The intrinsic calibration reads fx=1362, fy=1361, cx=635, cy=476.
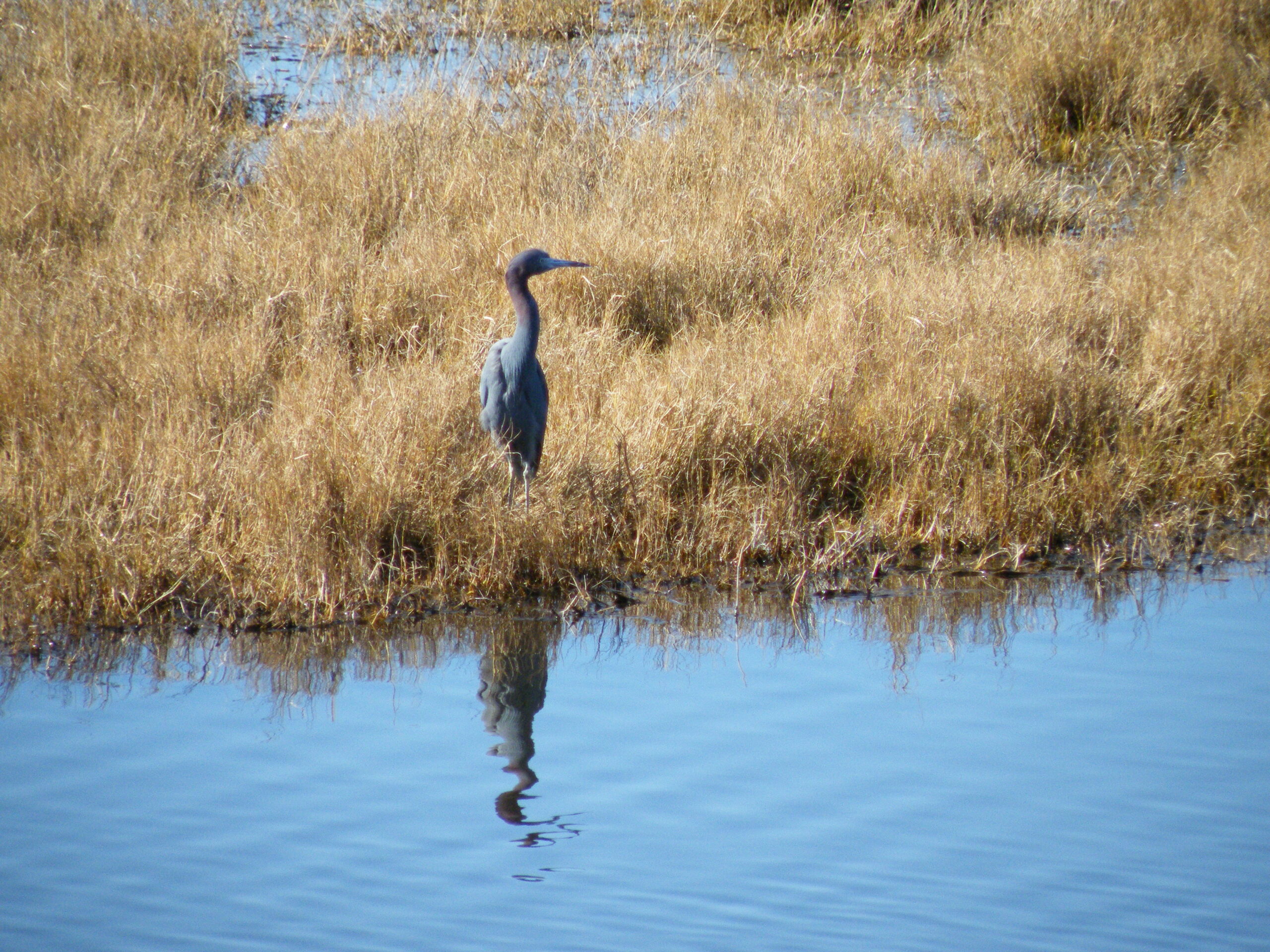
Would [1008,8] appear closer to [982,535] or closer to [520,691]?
[982,535]

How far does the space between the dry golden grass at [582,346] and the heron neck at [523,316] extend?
0.42 meters

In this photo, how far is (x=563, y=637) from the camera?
499 cm

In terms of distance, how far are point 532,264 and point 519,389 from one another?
23.5 inches

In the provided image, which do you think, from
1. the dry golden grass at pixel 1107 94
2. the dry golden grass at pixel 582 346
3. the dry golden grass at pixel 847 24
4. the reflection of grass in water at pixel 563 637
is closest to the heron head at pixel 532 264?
the dry golden grass at pixel 582 346

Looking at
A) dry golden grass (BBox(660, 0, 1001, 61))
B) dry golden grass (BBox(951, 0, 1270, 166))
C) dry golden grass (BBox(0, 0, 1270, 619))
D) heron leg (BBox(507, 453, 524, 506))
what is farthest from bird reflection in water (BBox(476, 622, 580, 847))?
dry golden grass (BBox(660, 0, 1001, 61))

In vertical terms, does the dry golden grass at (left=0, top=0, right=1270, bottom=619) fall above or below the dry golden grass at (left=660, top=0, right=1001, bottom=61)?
below

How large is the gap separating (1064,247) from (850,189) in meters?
1.31

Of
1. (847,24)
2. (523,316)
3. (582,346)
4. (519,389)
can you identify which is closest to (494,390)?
(519,389)

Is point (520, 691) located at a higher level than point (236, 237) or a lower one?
lower

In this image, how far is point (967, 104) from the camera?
31.2 ft

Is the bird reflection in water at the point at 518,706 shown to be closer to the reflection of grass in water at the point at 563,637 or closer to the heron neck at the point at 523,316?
the reflection of grass in water at the point at 563,637

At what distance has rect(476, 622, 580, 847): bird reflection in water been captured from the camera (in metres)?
3.76

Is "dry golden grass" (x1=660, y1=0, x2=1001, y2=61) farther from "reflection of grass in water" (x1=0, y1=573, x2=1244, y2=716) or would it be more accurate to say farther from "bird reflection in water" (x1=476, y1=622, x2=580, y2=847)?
"bird reflection in water" (x1=476, y1=622, x2=580, y2=847)

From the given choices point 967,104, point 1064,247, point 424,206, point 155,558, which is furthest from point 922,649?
point 967,104
